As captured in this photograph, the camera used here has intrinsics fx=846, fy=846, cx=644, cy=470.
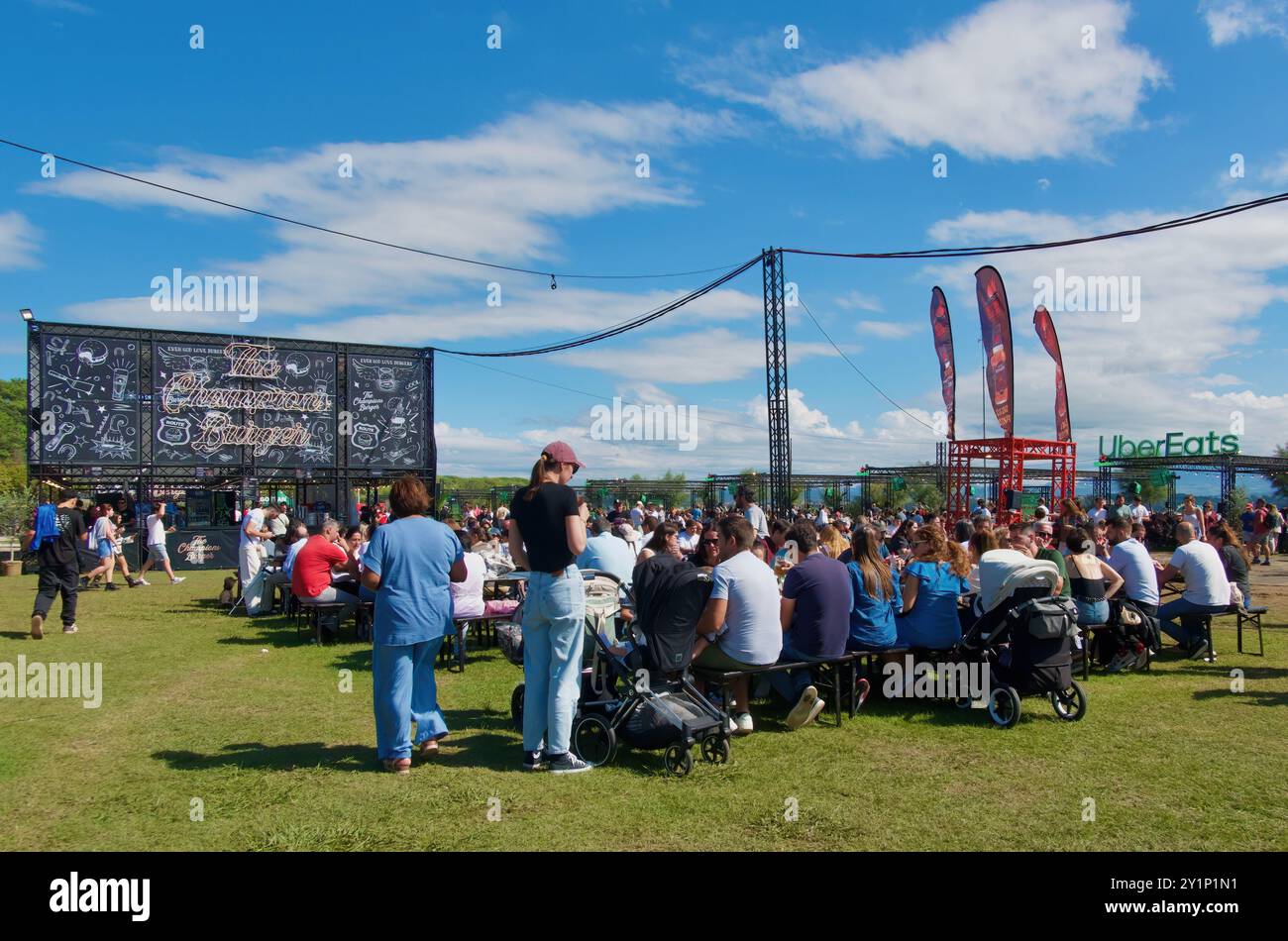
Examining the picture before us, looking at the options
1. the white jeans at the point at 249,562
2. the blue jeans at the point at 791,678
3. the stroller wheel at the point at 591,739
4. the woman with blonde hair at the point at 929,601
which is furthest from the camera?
the white jeans at the point at 249,562

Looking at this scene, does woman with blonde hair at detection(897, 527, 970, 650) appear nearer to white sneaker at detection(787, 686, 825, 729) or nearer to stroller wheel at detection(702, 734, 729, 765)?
white sneaker at detection(787, 686, 825, 729)

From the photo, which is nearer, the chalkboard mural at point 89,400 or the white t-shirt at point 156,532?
the white t-shirt at point 156,532

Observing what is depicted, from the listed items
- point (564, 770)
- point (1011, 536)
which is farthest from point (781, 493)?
point (564, 770)

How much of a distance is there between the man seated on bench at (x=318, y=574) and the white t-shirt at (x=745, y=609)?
518 centimetres

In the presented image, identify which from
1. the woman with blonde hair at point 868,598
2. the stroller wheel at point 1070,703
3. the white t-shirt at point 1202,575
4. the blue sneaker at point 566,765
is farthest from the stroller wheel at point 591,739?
the white t-shirt at point 1202,575

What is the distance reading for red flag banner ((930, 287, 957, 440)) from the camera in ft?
69.1

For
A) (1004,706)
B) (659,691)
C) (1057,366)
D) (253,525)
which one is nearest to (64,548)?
(253,525)

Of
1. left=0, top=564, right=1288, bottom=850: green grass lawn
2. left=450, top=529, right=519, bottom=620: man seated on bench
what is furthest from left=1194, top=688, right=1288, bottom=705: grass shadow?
left=450, top=529, right=519, bottom=620: man seated on bench

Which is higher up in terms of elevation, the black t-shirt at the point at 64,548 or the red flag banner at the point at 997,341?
the red flag banner at the point at 997,341

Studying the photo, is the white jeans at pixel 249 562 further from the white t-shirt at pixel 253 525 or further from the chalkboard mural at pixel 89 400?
the chalkboard mural at pixel 89 400

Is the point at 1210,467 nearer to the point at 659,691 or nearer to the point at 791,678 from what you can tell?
the point at 791,678

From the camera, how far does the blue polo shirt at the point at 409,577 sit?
4688mm

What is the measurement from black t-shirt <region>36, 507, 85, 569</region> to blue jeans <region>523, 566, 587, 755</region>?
7.55m

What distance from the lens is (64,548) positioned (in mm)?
9555
